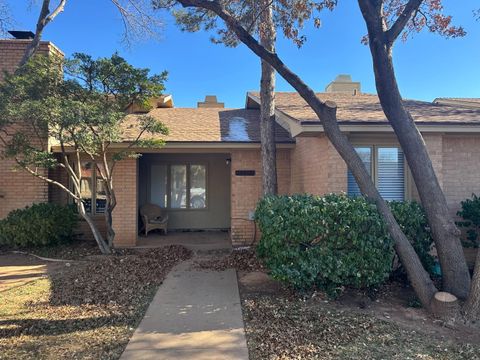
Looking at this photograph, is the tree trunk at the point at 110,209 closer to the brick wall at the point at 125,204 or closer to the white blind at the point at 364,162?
the brick wall at the point at 125,204

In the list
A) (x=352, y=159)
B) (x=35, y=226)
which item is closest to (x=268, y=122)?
(x=352, y=159)

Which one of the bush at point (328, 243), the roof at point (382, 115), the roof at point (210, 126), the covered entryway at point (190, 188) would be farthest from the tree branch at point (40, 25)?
the bush at point (328, 243)

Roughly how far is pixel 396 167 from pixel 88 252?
725 cm

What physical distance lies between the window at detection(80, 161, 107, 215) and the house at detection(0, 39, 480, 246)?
3cm

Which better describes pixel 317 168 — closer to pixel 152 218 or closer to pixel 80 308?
pixel 80 308

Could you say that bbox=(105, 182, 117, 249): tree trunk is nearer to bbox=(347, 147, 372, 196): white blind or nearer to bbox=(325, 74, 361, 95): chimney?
bbox=(347, 147, 372, 196): white blind

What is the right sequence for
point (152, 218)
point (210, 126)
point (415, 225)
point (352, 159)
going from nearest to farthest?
point (352, 159) < point (415, 225) < point (210, 126) < point (152, 218)

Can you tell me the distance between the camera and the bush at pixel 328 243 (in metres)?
5.19

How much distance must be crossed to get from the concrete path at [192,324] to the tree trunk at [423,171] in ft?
10.1

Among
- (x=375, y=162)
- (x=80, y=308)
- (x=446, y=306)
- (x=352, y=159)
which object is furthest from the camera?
(x=375, y=162)

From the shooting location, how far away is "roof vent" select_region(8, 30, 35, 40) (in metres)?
10.6

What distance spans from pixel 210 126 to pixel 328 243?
6434 mm

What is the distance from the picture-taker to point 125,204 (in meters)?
9.54

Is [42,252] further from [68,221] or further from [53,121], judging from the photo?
[53,121]
